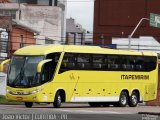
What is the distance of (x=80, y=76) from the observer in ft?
115

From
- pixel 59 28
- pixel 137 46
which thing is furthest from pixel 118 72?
pixel 59 28

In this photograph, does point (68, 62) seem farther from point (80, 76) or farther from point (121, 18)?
point (121, 18)

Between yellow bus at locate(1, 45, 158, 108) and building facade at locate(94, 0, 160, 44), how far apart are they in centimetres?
4629

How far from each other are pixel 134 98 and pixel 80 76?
18.5 ft

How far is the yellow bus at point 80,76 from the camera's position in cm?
3278

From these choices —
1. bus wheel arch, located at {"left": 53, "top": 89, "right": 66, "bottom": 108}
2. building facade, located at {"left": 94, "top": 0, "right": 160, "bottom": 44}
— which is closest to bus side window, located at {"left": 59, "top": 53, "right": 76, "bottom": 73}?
bus wheel arch, located at {"left": 53, "top": 89, "right": 66, "bottom": 108}

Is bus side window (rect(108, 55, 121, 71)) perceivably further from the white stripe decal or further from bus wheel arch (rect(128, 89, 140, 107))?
bus wheel arch (rect(128, 89, 140, 107))

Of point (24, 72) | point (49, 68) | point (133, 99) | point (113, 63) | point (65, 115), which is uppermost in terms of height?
point (113, 63)

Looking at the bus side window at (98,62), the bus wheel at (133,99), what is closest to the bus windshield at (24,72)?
the bus side window at (98,62)

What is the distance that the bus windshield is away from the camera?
32.6 meters

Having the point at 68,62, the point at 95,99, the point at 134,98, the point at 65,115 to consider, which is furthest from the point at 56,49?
the point at 65,115

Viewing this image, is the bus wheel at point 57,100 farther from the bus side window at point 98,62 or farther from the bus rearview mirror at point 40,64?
the bus side window at point 98,62

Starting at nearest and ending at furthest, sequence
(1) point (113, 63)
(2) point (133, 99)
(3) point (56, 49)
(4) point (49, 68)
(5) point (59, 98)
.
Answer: (4) point (49, 68), (3) point (56, 49), (5) point (59, 98), (1) point (113, 63), (2) point (133, 99)

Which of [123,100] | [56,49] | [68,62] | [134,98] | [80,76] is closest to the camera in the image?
[56,49]
